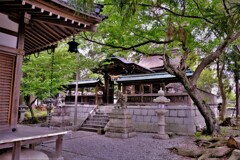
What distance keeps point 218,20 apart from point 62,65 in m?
9.72

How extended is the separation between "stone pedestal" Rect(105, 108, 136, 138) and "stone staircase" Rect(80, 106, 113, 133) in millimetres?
935

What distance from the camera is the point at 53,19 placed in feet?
12.9

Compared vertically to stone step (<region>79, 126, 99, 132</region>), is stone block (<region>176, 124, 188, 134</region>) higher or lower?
higher

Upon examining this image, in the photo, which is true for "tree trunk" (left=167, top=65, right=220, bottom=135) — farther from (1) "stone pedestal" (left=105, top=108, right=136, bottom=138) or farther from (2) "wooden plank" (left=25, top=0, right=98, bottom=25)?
(2) "wooden plank" (left=25, top=0, right=98, bottom=25)

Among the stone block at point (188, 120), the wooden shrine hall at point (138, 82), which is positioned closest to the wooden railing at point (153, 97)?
the wooden shrine hall at point (138, 82)

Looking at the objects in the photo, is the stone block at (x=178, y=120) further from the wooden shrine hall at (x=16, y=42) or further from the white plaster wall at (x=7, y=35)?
the white plaster wall at (x=7, y=35)

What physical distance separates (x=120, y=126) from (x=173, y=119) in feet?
10.6

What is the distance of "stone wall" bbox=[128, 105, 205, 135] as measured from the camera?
33.4 ft

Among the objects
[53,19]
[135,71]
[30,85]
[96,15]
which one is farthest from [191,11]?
[30,85]

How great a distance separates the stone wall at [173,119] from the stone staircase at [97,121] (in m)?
1.82

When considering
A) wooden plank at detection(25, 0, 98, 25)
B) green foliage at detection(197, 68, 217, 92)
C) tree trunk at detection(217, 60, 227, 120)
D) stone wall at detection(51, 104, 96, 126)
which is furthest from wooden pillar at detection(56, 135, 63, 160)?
green foliage at detection(197, 68, 217, 92)

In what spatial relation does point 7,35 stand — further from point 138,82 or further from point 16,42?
point 138,82

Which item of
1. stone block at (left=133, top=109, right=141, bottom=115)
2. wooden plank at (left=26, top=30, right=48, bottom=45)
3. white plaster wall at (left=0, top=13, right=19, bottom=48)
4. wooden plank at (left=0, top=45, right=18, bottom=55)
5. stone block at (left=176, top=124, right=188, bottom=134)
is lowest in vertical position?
stone block at (left=176, top=124, right=188, bottom=134)

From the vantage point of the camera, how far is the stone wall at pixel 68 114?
13.6 metres
